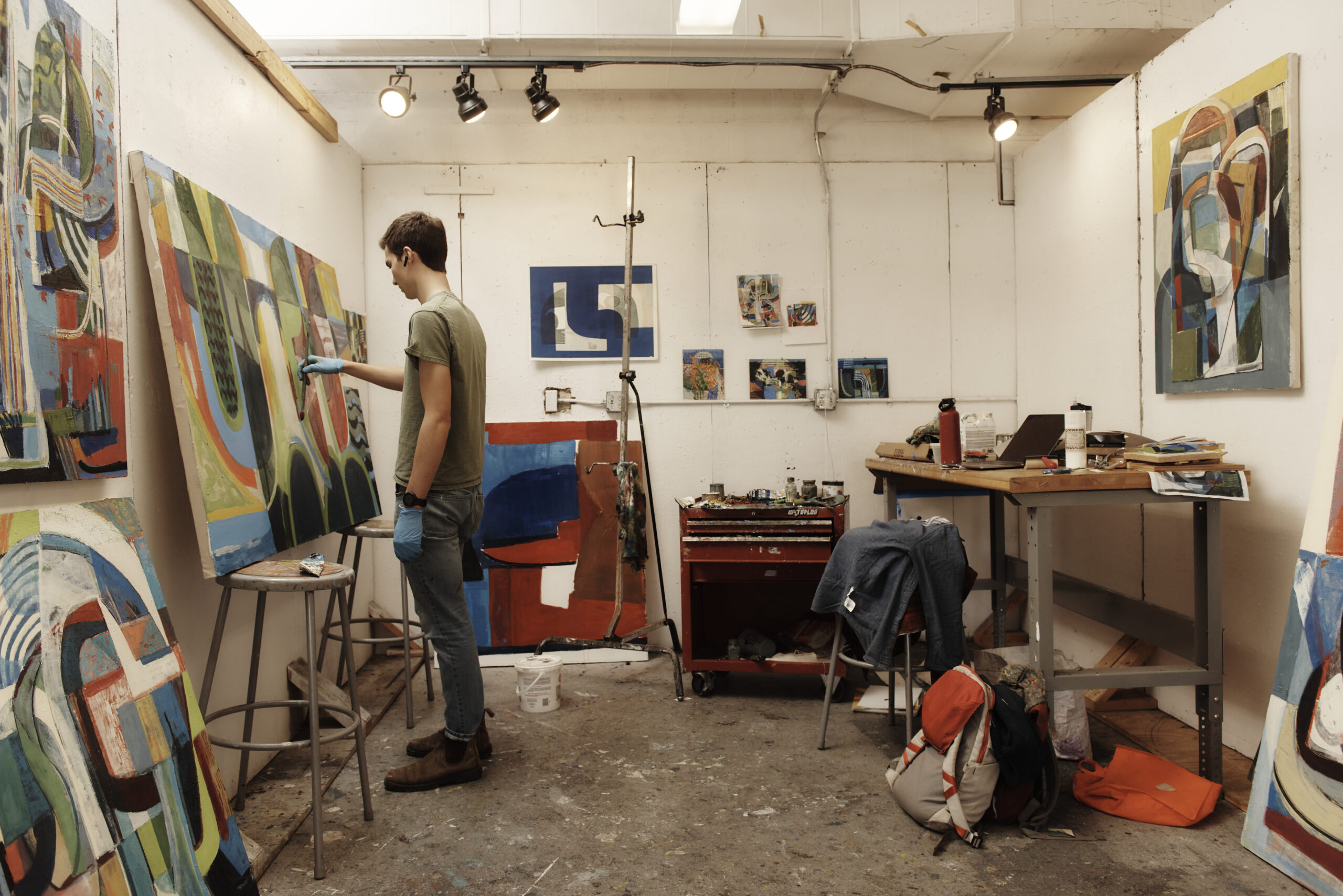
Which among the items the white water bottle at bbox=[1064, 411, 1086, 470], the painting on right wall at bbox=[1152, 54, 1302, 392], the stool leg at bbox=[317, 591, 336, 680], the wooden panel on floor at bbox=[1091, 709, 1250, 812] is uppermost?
the painting on right wall at bbox=[1152, 54, 1302, 392]

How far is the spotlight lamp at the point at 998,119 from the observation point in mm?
3410

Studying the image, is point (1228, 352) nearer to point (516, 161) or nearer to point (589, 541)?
point (589, 541)

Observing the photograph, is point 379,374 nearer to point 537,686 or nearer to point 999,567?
point 537,686

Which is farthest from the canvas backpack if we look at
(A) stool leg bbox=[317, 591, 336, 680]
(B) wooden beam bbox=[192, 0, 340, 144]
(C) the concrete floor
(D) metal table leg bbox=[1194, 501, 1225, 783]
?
(B) wooden beam bbox=[192, 0, 340, 144]

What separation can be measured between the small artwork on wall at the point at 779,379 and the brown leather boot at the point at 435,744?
7.00 ft

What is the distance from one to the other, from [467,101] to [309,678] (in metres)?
2.64

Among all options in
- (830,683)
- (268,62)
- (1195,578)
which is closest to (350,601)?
(830,683)

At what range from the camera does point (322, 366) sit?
2.51 meters

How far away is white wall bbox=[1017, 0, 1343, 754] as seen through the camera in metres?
2.21

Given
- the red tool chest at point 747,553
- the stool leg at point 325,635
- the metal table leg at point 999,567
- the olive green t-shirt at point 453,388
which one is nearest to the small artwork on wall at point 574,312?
the red tool chest at point 747,553

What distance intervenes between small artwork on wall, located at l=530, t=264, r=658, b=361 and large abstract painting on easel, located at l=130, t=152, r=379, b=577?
44.0 inches

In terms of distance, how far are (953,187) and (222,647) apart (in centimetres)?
389

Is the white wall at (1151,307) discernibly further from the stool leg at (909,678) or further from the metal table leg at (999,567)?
the stool leg at (909,678)

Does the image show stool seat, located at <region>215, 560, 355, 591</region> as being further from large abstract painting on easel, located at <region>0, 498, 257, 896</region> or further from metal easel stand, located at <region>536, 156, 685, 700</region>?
metal easel stand, located at <region>536, 156, 685, 700</region>
